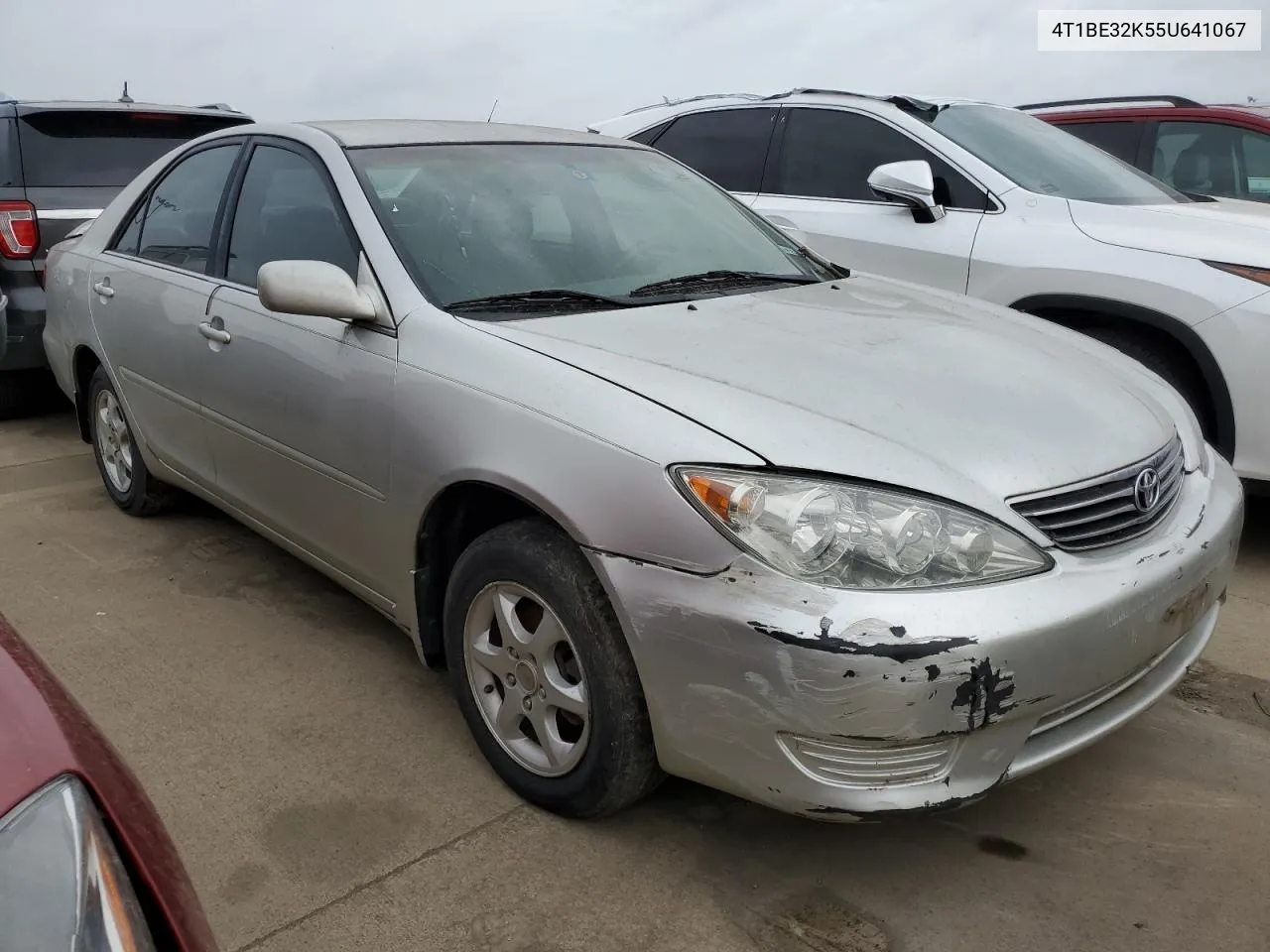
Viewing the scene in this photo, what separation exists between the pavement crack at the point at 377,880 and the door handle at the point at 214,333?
1.69 meters

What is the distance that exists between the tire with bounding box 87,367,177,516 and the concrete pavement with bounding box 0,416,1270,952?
99 centimetres

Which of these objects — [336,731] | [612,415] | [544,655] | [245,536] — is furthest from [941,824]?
[245,536]

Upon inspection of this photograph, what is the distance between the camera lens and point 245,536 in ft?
14.0

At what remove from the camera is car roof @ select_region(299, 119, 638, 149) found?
3.18 m

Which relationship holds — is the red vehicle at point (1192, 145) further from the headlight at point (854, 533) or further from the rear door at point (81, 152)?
the rear door at point (81, 152)

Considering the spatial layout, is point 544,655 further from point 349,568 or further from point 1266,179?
point 1266,179

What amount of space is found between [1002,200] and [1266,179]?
274 centimetres

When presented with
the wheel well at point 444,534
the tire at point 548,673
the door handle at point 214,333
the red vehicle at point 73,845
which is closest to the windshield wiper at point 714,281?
the wheel well at point 444,534

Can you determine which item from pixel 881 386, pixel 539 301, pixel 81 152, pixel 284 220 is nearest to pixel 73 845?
pixel 881 386

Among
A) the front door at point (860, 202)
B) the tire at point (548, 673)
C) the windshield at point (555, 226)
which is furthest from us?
the front door at point (860, 202)

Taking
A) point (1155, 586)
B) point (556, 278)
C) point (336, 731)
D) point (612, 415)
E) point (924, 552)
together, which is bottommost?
point (336, 731)

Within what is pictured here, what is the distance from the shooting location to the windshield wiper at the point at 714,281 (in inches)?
114

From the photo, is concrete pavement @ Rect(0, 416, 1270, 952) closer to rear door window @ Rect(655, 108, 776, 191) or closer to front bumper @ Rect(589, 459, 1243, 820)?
front bumper @ Rect(589, 459, 1243, 820)

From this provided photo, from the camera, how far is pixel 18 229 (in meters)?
5.43
